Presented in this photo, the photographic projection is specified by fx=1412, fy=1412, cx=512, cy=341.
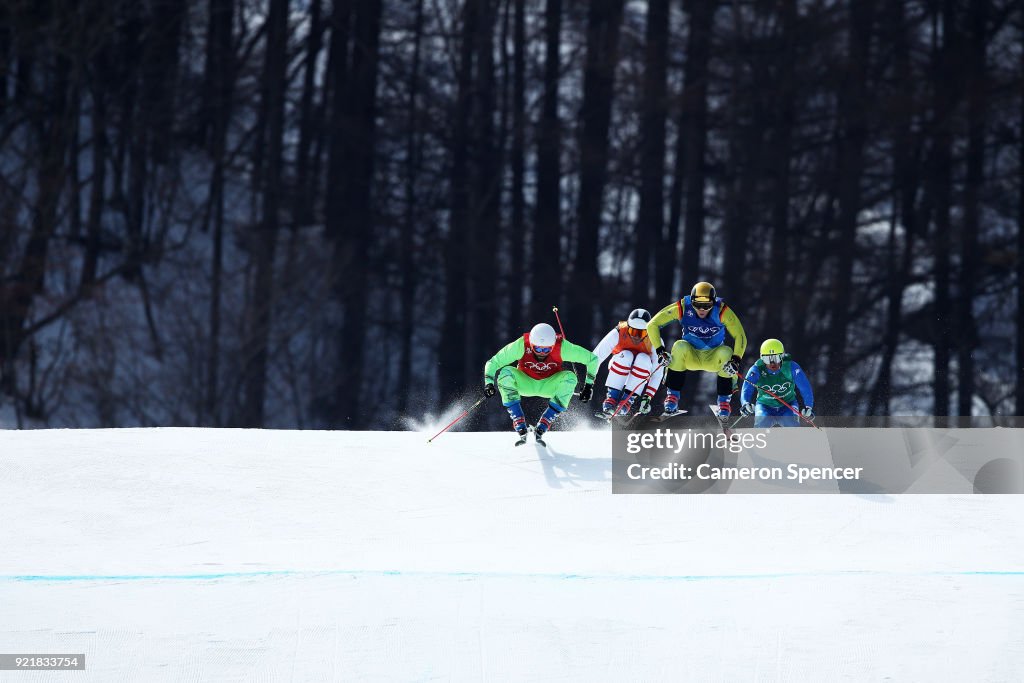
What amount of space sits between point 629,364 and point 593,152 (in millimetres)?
15664

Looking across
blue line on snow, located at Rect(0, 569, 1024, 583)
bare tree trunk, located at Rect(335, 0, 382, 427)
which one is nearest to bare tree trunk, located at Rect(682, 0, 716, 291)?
bare tree trunk, located at Rect(335, 0, 382, 427)

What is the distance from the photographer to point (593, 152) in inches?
1016

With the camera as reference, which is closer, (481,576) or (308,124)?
(481,576)

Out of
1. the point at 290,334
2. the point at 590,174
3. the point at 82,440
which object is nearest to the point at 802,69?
the point at 590,174

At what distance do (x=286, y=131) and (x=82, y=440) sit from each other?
18.1m

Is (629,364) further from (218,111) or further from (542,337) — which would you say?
(218,111)

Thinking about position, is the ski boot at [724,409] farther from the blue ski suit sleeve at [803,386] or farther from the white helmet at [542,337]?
the white helmet at [542,337]

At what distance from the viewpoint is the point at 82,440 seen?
38.2 feet

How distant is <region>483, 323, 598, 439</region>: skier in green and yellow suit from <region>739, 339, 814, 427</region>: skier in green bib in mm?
1317

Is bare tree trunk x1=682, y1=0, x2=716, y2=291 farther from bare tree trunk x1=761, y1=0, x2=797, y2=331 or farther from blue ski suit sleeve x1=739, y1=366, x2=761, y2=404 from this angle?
blue ski suit sleeve x1=739, y1=366, x2=761, y2=404

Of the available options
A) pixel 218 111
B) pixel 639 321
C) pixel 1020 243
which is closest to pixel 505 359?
pixel 639 321

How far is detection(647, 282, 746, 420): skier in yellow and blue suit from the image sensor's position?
10500 mm

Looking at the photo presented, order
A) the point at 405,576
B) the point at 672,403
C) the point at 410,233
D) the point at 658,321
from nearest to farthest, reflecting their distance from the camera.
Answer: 1. the point at 405,576
2. the point at 658,321
3. the point at 672,403
4. the point at 410,233

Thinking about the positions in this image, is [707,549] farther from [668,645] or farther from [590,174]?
[590,174]
